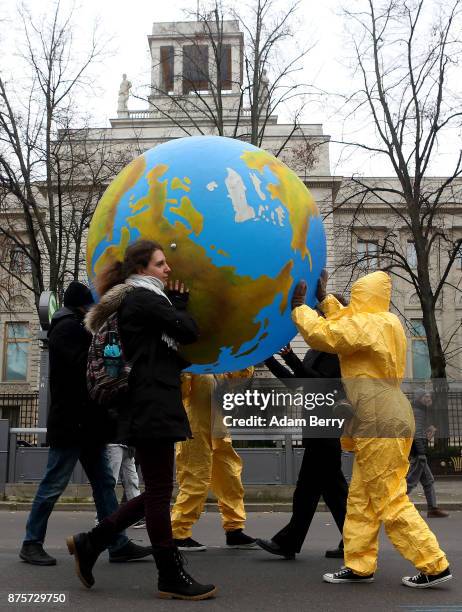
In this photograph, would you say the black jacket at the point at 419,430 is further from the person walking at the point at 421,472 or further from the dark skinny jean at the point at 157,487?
the dark skinny jean at the point at 157,487

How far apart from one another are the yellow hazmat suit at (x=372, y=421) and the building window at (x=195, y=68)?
17.6 metres

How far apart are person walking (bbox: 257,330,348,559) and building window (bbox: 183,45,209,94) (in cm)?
1686

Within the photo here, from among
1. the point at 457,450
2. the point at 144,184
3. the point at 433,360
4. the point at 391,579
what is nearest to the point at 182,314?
the point at 144,184

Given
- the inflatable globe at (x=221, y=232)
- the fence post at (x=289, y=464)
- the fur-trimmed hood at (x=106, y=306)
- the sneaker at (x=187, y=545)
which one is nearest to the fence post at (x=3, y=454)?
the fence post at (x=289, y=464)

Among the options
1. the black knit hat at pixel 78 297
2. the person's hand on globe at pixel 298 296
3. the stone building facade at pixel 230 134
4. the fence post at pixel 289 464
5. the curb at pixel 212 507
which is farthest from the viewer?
the stone building facade at pixel 230 134

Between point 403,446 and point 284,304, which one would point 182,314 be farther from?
point 403,446

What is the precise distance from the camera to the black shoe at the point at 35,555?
14.2 ft

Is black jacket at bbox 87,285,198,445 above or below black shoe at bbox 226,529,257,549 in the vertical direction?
above

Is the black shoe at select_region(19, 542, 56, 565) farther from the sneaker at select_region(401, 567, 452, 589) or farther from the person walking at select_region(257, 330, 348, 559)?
the sneaker at select_region(401, 567, 452, 589)

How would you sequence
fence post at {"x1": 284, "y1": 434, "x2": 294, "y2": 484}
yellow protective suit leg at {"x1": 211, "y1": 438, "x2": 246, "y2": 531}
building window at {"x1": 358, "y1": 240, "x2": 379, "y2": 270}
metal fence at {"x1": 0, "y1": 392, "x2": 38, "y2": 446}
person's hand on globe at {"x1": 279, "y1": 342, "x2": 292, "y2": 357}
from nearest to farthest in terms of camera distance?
person's hand on globe at {"x1": 279, "y1": 342, "x2": 292, "y2": 357}
yellow protective suit leg at {"x1": 211, "y1": 438, "x2": 246, "y2": 531}
fence post at {"x1": 284, "y1": 434, "x2": 294, "y2": 484}
metal fence at {"x1": 0, "y1": 392, "x2": 38, "y2": 446}
building window at {"x1": 358, "y1": 240, "x2": 379, "y2": 270}

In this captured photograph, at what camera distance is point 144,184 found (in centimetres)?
372

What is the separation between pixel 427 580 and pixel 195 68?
63.3 feet

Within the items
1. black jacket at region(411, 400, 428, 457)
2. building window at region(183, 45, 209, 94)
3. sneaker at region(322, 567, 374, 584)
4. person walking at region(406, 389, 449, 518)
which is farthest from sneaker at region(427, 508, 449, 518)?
building window at region(183, 45, 209, 94)

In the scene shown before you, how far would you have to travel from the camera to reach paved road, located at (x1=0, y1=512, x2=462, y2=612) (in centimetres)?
335
